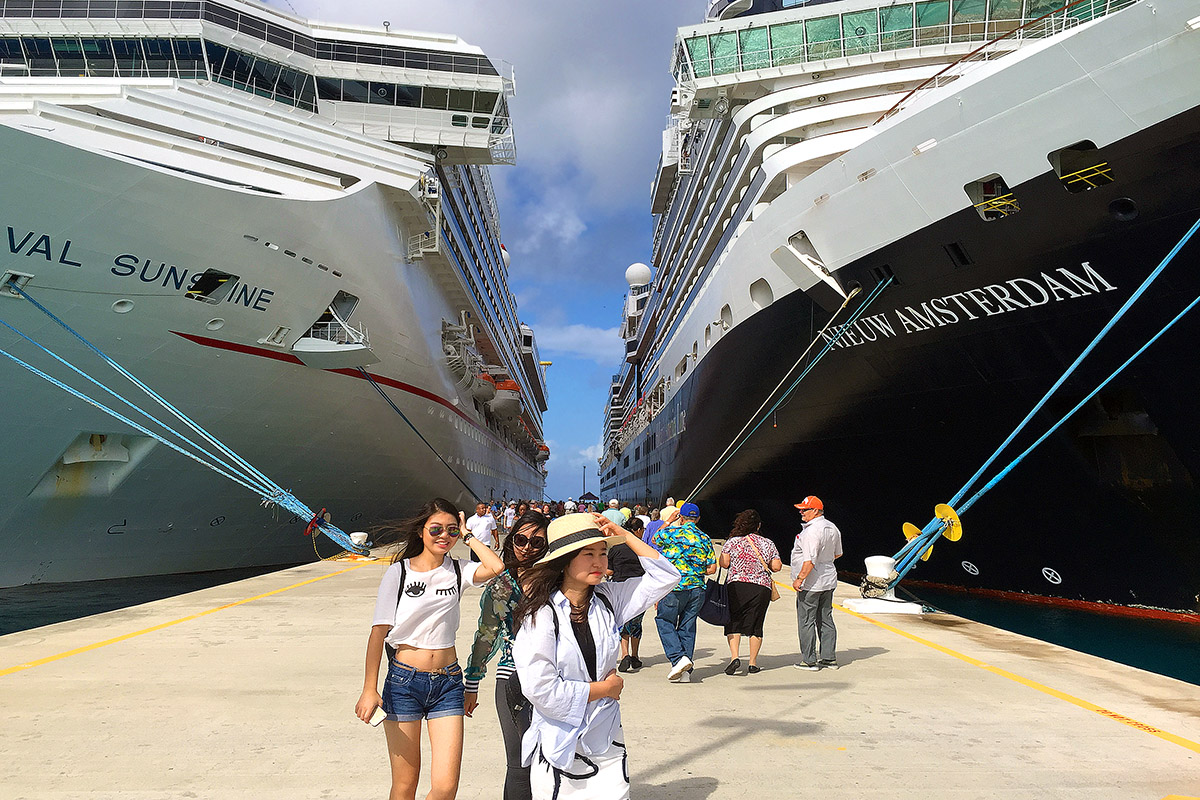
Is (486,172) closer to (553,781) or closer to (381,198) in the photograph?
(381,198)

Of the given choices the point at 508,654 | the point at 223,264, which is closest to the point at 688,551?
the point at 508,654

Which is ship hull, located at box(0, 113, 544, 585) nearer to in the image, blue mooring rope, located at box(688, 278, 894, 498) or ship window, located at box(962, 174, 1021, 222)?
blue mooring rope, located at box(688, 278, 894, 498)

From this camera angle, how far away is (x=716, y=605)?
20.5 feet

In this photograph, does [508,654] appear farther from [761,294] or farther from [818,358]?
[761,294]

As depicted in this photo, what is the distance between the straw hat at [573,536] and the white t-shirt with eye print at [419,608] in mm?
745

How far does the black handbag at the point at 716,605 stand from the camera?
6.23 metres

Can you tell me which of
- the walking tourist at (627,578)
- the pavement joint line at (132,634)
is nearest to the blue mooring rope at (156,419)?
the pavement joint line at (132,634)

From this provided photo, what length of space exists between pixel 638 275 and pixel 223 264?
42572mm

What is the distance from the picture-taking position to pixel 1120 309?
8.75 metres

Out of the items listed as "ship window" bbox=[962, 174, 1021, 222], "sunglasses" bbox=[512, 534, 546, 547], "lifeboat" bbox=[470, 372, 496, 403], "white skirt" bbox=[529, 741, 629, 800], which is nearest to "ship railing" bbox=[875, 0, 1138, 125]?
"ship window" bbox=[962, 174, 1021, 222]

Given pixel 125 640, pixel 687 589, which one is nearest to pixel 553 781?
pixel 687 589

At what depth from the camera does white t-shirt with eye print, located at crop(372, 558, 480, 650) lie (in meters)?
3.09

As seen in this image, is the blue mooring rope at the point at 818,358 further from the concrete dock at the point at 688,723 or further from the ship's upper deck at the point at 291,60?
the ship's upper deck at the point at 291,60

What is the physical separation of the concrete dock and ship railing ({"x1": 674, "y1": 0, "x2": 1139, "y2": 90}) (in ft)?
49.1
